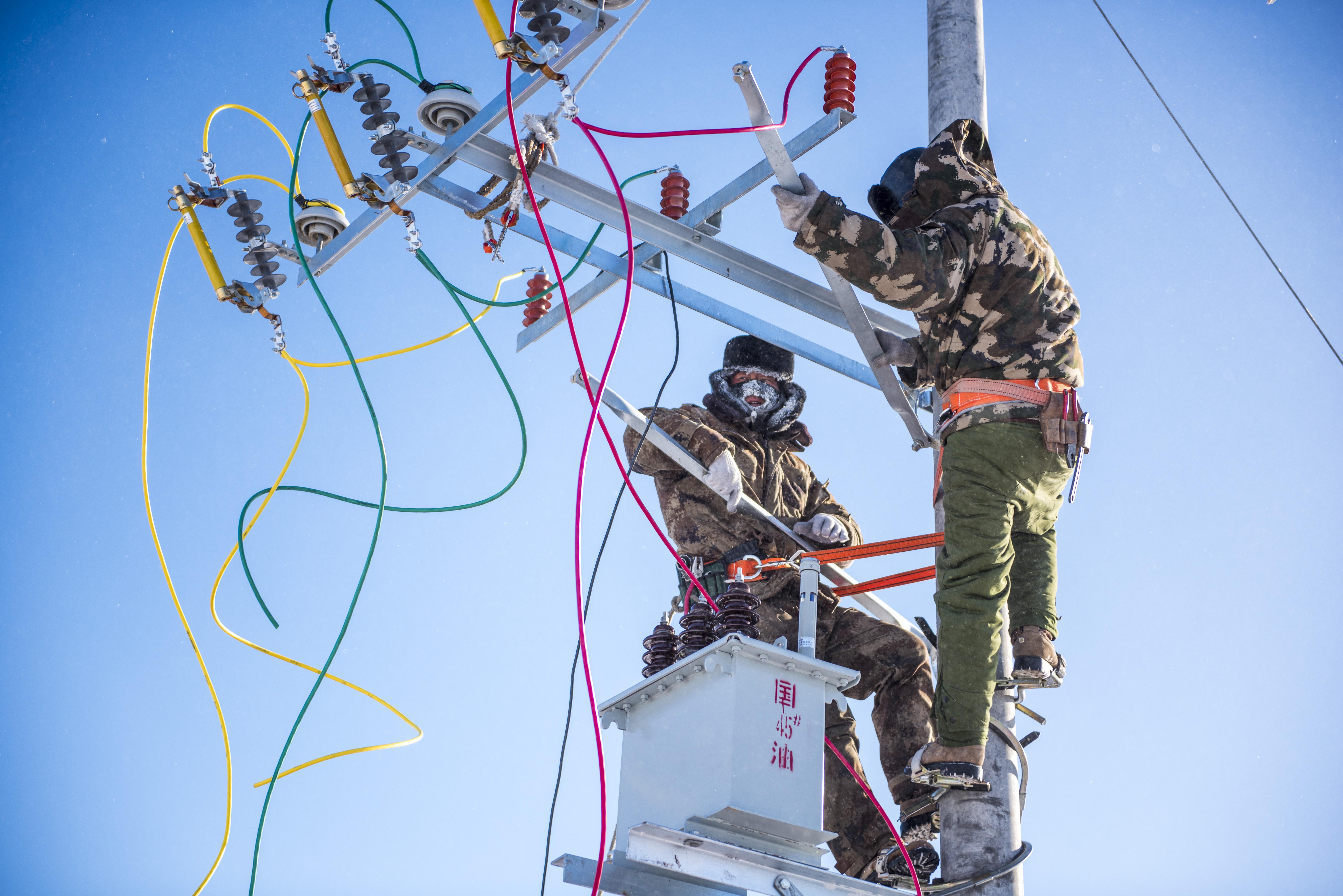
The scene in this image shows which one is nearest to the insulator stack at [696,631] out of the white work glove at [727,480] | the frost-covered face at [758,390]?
the white work glove at [727,480]

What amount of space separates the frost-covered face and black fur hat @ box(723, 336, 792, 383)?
0.02m

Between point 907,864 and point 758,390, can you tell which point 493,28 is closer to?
point 758,390

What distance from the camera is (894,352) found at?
4.76m

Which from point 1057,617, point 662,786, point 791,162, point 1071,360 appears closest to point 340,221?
point 791,162

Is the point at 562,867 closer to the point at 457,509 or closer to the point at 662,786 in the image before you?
the point at 662,786

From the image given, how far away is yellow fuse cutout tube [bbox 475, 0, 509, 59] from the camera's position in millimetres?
3602

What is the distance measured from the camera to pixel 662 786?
12.1 feet

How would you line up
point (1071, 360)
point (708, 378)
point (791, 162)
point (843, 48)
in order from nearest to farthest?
point (791, 162)
point (1071, 360)
point (843, 48)
point (708, 378)

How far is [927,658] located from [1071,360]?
1518 mm

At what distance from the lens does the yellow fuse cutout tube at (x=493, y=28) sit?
3.60 metres

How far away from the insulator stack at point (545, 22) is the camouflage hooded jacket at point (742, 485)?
194cm

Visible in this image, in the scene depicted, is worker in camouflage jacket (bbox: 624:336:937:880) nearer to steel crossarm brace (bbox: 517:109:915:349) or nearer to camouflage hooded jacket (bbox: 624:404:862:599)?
camouflage hooded jacket (bbox: 624:404:862:599)

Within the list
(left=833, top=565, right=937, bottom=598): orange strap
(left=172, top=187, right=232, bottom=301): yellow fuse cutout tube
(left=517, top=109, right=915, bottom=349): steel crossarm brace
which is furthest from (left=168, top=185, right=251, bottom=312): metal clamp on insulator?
(left=833, top=565, right=937, bottom=598): orange strap

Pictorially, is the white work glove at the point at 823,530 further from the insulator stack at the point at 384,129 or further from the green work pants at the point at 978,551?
the insulator stack at the point at 384,129
